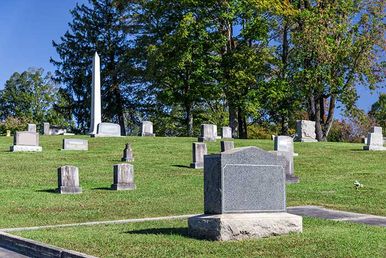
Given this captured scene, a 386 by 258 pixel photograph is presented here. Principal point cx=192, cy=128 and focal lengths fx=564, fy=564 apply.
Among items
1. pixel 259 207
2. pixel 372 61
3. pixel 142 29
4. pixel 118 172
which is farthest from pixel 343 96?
pixel 259 207

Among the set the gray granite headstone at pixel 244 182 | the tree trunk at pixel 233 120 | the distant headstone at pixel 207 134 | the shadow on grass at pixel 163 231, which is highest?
the tree trunk at pixel 233 120

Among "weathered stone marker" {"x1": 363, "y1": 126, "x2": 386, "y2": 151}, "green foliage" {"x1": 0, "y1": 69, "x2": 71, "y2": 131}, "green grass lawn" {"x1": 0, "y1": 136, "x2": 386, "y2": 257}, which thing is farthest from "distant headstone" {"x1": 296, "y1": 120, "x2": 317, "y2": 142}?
"green foliage" {"x1": 0, "y1": 69, "x2": 71, "y2": 131}

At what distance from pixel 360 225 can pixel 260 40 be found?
38.5 m

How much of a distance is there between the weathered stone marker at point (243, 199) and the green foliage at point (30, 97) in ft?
229

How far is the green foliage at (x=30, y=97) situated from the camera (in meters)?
79.2

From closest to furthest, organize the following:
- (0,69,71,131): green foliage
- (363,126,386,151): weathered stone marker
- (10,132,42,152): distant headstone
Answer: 1. (10,132,42,152): distant headstone
2. (363,126,386,151): weathered stone marker
3. (0,69,71,131): green foliage

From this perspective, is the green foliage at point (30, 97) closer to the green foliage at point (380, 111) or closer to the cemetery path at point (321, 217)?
the green foliage at point (380, 111)

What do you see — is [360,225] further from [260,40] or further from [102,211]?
[260,40]

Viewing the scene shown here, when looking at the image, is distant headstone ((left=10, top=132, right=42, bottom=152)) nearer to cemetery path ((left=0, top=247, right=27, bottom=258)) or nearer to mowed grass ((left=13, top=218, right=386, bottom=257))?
mowed grass ((left=13, top=218, right=386, bottom=257))

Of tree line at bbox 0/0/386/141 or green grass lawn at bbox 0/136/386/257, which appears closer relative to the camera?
green grass lawn at bbox 0/136/386/257

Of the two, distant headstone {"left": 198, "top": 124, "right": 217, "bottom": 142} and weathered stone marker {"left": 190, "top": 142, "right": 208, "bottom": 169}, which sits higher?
distant headstone {"left": 198, "top": 124, "right": 217, "bottom": 142}

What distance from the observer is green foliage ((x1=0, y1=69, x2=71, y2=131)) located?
3120 inches

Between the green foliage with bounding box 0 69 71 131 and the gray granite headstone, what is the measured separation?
69687mm

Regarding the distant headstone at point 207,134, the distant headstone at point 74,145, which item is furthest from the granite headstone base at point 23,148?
the distant headstone at point 207,134
